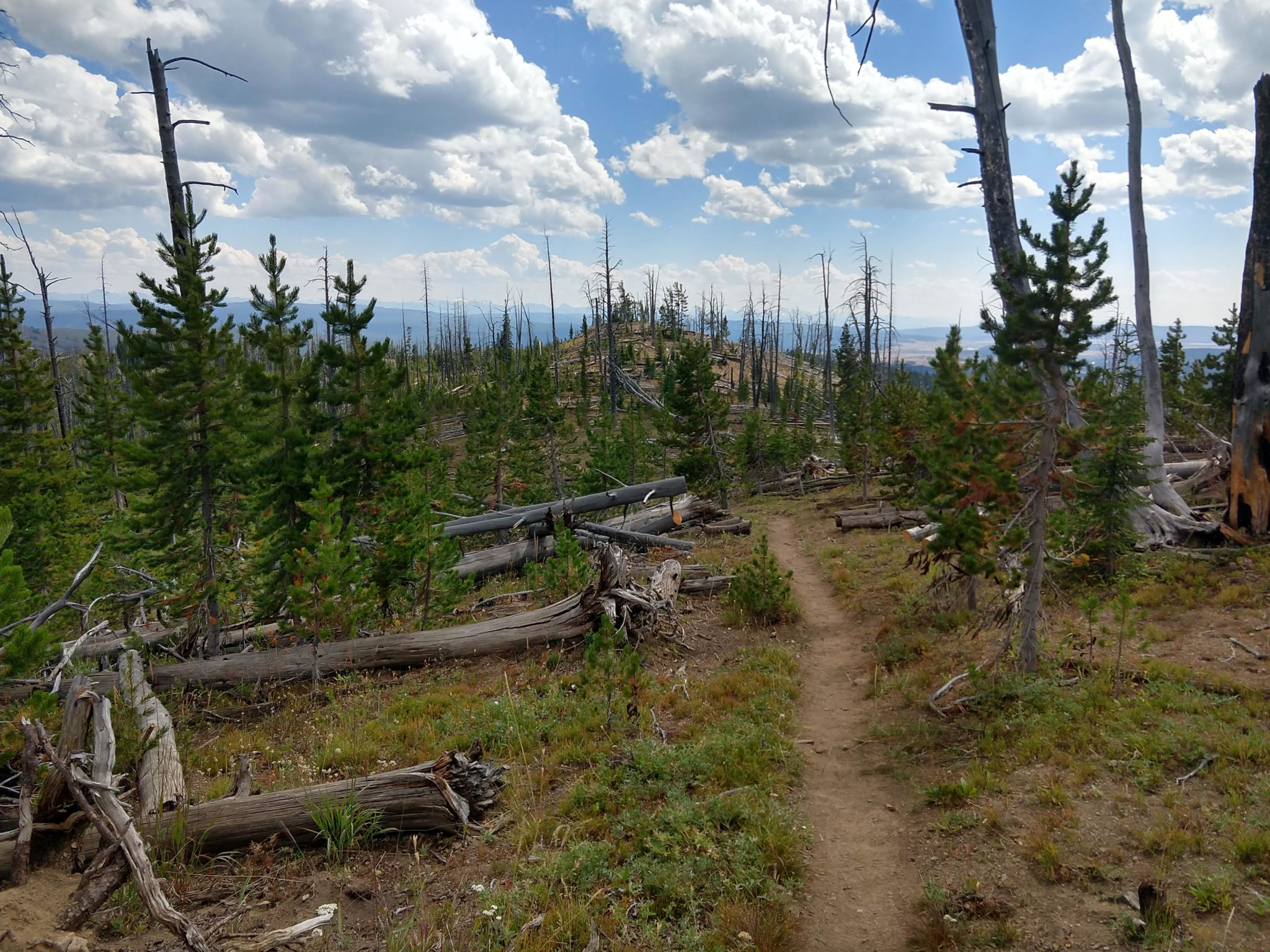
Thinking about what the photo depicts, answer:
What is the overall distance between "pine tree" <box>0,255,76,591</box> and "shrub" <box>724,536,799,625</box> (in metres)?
24.9

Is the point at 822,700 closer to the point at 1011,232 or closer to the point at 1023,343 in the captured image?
the point at 1023,343

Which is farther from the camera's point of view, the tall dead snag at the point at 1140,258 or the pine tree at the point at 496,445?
the pine tree at the point at 496,445

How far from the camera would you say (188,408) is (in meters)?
12.5

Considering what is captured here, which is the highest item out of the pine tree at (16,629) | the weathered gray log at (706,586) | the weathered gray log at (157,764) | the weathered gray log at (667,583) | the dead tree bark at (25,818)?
the pine tree at (16,629)

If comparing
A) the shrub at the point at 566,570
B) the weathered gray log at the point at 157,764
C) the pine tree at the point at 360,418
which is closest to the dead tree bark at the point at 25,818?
the weathered gray log at the point at 157,764


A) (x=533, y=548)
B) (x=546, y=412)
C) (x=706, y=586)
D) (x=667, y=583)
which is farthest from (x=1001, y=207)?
(x=546, y=412)

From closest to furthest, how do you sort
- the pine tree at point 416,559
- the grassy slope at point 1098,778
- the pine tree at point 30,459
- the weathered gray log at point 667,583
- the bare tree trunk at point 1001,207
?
1. the grassy slope at point 1098,778
2. the bare tree trunk at point 1001,207
3. the weathered gray log at point 667,583
4. the pine tree at point 416,559
5. the pine tree at point 30,459

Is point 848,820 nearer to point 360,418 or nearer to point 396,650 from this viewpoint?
point 396,650

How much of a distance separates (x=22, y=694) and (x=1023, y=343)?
1266 centimetres

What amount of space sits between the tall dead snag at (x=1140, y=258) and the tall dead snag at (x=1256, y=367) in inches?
42.9

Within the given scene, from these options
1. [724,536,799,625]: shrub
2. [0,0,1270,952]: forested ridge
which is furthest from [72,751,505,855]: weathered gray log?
[724,536,799,625]: shrub

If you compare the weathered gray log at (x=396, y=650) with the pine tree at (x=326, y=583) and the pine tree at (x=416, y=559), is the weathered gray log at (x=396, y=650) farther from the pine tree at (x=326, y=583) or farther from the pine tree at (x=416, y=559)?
the pine tree at (x=416, y=559)

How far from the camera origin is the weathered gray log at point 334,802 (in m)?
5.43

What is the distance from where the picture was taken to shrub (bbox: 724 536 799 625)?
1260cm
